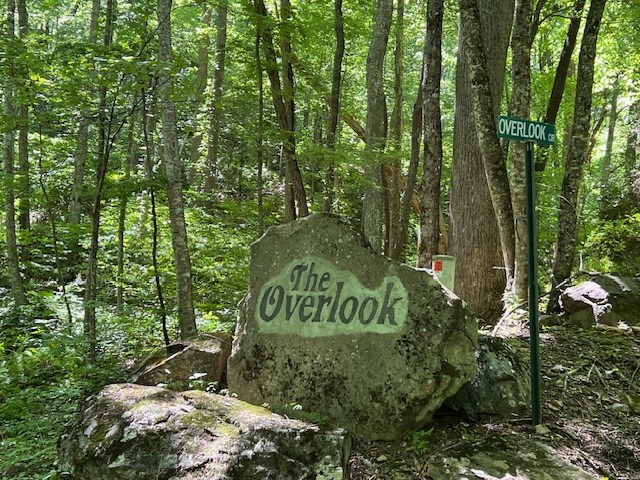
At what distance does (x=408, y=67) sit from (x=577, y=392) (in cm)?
2065

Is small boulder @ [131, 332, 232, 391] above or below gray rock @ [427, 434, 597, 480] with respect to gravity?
above

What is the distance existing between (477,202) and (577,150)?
135 centimetres

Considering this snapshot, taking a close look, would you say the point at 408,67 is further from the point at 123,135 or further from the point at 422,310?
the point at 422,310

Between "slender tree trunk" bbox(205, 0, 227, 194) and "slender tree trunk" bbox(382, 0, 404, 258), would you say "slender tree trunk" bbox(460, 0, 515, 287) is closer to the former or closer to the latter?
"slender tree trunk" bbox(382, 0, 404, 258)

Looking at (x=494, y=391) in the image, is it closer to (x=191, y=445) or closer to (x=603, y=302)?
(x=191, y=445)

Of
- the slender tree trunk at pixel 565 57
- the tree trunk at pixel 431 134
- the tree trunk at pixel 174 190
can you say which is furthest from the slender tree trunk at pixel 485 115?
the tree trunk at pixel 174 190

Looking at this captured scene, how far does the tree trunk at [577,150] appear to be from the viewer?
5500 millimetres

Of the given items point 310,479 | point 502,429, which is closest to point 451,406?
point 502,429

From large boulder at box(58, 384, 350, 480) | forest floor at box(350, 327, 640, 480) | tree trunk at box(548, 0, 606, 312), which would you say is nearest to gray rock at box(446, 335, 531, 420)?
forest floor at box(350, 327, 640, 480)

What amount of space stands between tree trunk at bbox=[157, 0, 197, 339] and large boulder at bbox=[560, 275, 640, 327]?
456 cm

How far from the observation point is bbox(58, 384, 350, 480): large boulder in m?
2.82

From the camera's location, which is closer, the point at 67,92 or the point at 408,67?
the point at 67,92

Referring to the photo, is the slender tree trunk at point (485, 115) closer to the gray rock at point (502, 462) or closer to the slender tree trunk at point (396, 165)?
the gray rock at point (502, 462)

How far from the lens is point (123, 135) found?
1456 centimetres
